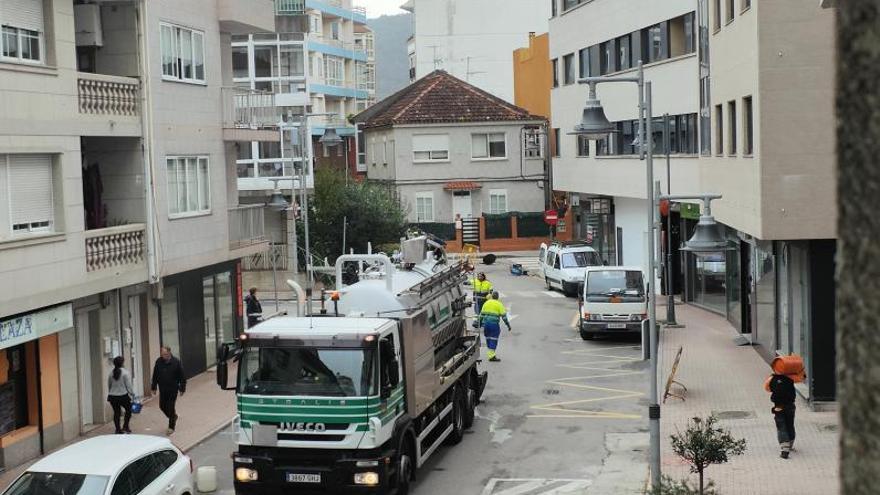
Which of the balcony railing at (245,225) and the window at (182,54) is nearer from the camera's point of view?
the window at (182,54)

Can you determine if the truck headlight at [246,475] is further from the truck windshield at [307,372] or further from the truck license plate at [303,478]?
the truck windshield at [307,372]

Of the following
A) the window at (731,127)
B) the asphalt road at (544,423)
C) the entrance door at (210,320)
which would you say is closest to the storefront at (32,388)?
the asphalt road at (544,423)

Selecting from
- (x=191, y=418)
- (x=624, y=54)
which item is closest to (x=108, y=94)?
(x=191, y=418)

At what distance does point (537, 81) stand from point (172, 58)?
1654 inches

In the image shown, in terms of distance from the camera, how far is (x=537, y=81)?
6581cm

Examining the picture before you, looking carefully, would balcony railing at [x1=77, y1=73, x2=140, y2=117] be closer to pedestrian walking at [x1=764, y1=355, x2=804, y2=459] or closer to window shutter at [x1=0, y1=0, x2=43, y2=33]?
window shutter at [x1=0, y1=0, x2=43, y2=33]

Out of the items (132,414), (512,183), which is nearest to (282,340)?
(132,414)

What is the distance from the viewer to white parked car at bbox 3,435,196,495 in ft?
44.5

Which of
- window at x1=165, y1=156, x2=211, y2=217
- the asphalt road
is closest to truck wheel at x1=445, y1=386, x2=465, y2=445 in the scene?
the asphalt road

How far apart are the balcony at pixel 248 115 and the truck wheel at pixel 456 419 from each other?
1063 cm

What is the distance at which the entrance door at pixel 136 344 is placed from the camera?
2428 centimetres

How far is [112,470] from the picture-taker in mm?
13695

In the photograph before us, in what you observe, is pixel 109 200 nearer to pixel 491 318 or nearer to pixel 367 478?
pixel 491 318

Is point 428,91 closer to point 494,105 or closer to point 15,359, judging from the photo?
point 494,105
